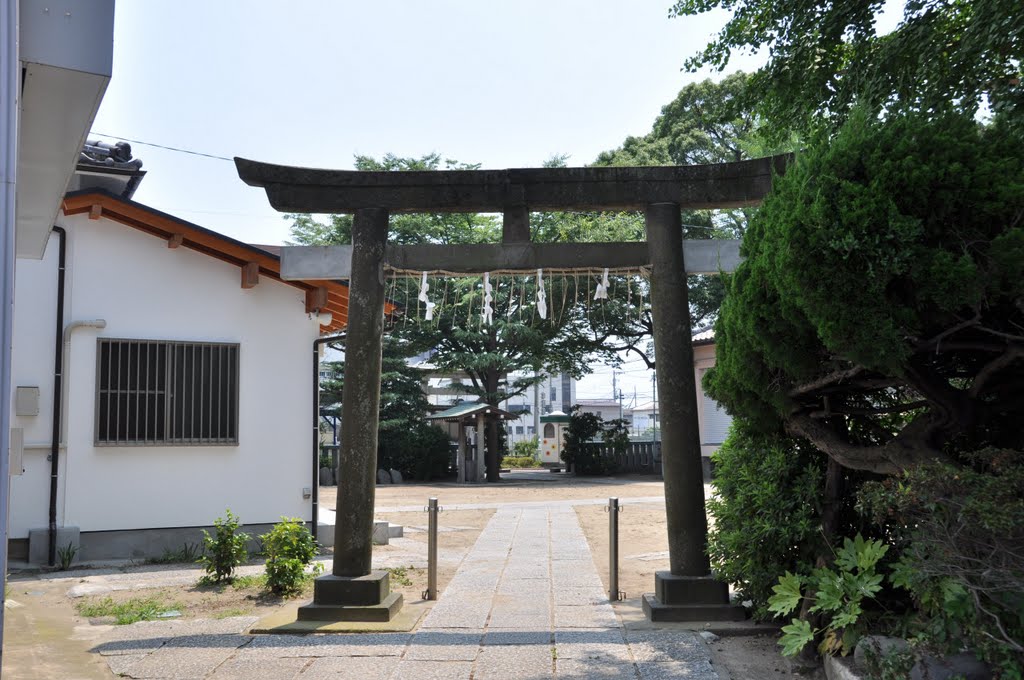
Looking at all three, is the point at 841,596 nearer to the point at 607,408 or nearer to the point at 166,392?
the point at 166,392

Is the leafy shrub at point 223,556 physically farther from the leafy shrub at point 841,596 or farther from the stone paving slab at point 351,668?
the leafy shrub at point 841,596

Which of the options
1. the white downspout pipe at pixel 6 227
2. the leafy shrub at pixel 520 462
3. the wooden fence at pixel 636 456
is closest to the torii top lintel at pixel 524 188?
the white downspout pipe at pixel 6 227

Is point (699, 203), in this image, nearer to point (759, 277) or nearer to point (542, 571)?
point (759, 277)

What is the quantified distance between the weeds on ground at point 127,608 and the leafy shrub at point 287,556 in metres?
0.91

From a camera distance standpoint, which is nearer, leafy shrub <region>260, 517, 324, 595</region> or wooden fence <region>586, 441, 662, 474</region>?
leafy shrub <region>260, 517, 324, 595</region>

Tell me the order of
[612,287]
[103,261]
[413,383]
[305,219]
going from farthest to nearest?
[305,219] < [413,383] < [612,287] < [103,261]

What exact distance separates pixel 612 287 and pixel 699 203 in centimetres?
1926

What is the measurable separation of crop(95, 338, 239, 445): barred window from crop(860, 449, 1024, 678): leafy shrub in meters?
9.01

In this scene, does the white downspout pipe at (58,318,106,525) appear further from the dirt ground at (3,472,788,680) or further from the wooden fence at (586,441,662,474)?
the wooden fence at (586,441,662,474)

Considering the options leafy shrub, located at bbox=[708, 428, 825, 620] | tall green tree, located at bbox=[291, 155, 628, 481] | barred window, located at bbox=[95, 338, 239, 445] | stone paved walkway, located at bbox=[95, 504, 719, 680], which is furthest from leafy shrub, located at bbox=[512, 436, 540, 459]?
leafy shrub, located at bbox=[708, 428, 825, 620]

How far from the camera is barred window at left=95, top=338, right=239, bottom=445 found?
11.1 meters

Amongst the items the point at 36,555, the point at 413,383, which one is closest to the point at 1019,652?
the point at 36,555

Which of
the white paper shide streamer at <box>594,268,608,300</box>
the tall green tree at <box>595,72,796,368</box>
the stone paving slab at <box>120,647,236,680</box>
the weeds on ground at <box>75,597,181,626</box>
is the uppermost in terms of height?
the tall green tree at <box>595,72,796,368</box>

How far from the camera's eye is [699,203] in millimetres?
8016
